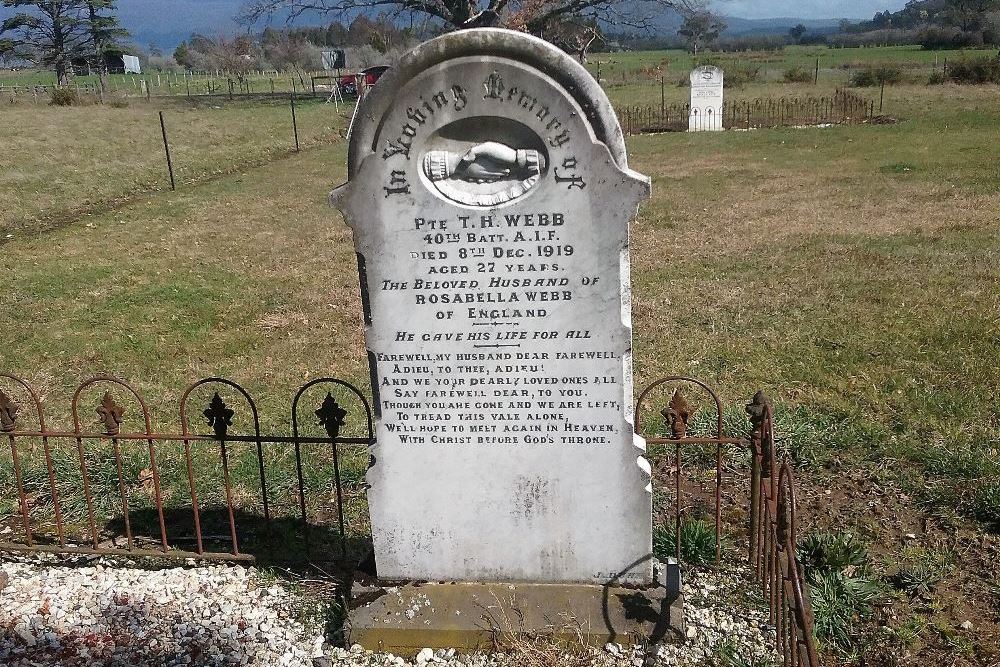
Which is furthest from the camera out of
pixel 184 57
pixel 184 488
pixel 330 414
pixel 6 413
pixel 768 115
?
pixel 184 57

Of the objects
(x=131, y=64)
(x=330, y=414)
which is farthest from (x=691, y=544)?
(x=131, y=64)

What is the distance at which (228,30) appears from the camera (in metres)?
80.2

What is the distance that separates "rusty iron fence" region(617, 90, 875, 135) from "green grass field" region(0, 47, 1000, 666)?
591 cm

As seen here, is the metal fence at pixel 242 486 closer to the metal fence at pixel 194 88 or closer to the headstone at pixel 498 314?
the headstone at pixel 498 314

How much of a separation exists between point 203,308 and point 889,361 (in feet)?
22.5

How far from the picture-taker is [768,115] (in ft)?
87.4

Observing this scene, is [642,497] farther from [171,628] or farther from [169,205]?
[169,205]

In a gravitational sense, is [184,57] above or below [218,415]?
above

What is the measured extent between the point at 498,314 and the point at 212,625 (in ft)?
6.43

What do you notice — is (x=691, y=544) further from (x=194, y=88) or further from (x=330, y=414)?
(x=194, y=88)

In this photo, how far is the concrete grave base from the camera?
3586 mm

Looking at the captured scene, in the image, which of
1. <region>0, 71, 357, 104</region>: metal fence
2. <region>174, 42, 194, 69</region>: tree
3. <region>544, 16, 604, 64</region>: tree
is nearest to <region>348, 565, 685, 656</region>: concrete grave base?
<region>544, 16, 604, 64</region>: tree

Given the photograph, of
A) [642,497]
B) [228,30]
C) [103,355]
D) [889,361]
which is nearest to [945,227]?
[889,361]

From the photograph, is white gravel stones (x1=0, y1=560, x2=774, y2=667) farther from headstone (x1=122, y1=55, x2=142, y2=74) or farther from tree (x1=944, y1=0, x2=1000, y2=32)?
tree (x1=944, y1=0, x2=1000, y2=32)
